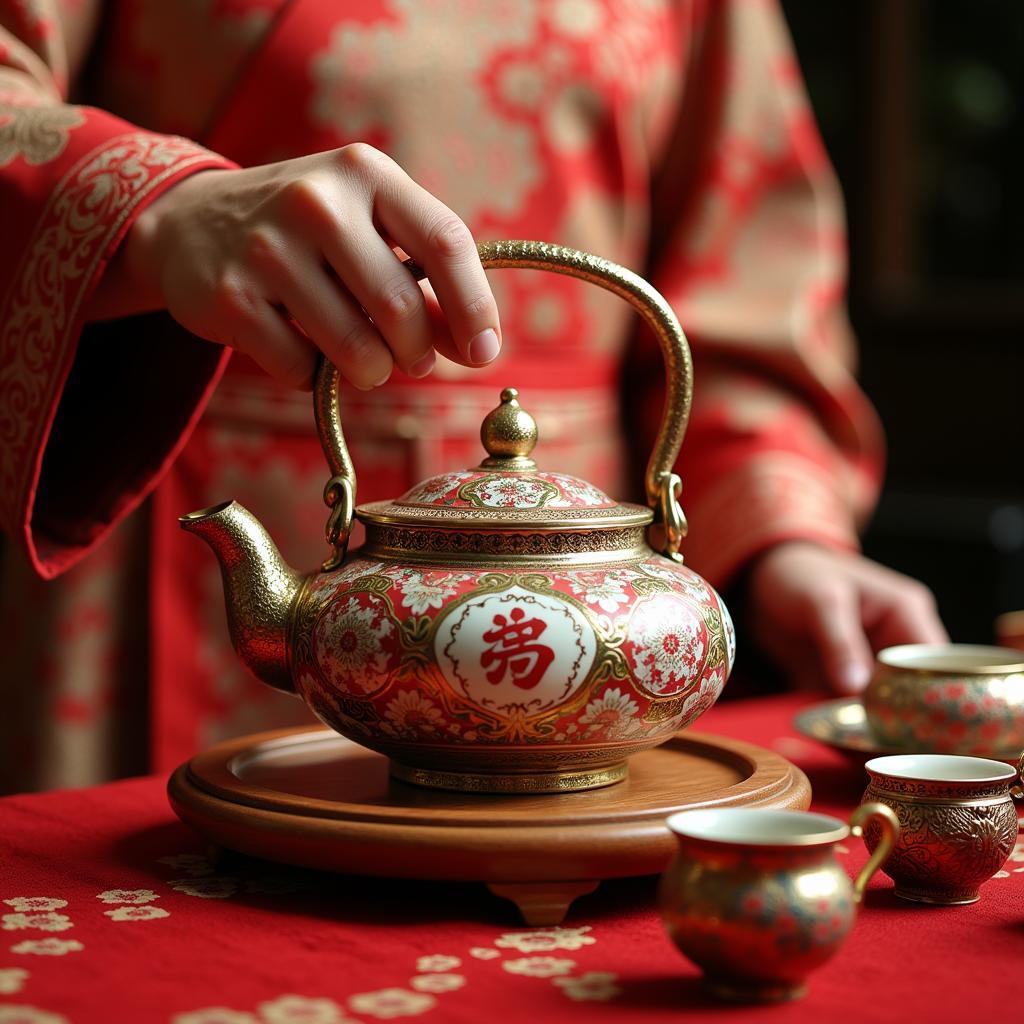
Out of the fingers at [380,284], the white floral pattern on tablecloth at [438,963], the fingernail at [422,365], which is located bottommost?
the white floral pattern on tablecloth at [438,963]

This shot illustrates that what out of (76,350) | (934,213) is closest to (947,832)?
(76,350)

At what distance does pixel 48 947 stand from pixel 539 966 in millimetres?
240

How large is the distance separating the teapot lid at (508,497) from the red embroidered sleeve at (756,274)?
27.5 inches

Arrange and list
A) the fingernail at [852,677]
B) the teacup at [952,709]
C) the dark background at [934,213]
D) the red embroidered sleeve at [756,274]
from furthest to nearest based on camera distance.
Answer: the dark background at [934,213], the red embroidered sleeve at [756,274], the fingernail at [852,677], the teacup at [952,709]

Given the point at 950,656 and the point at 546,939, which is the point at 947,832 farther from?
the point at 950,656

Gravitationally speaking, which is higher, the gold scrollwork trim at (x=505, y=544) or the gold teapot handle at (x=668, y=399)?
the gold teapot handle at (x=668, y=399)

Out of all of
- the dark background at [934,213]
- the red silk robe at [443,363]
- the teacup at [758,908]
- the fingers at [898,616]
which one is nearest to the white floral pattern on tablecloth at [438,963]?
the teacup at [758,908]

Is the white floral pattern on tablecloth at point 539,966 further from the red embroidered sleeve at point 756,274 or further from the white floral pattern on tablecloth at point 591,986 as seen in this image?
the red embroidered sleeve at point 756,274

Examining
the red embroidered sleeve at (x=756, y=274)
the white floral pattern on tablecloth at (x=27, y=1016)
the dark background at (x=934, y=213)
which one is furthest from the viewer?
the dark background at (x=934, y=213)

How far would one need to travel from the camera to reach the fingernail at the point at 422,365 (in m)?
0.95

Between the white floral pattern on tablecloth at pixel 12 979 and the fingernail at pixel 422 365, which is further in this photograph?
the fingernail at pixel 422 365

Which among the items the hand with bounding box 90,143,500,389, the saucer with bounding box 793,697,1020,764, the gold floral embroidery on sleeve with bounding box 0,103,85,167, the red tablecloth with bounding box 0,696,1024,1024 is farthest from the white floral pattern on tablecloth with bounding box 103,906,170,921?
the gold floral embroidery on sleeve with bounding box 0,103,85,167

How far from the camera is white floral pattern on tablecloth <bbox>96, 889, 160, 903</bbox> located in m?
0.82

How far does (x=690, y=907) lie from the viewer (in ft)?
2.20
